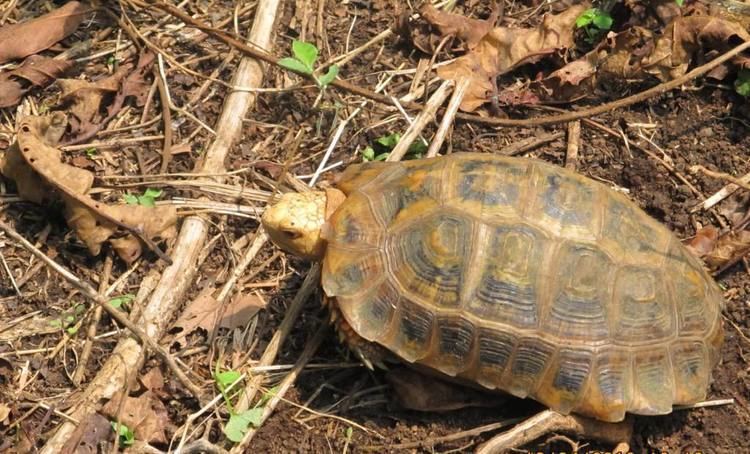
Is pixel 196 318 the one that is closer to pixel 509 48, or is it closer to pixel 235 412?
pixel 235 412

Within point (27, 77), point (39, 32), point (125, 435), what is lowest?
point (125, 435)

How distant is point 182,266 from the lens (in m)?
3.68

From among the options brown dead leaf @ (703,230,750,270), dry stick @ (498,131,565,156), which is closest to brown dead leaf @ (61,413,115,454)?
dry stick @ (498,131,565,156)

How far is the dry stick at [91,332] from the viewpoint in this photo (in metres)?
3.43

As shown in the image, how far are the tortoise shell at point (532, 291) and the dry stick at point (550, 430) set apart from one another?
72 mm

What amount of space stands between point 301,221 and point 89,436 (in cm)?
123

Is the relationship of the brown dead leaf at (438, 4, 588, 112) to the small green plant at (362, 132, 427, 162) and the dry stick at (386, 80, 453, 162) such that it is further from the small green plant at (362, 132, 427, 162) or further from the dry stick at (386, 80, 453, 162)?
the small green plant at (362, 132, 427, 162)

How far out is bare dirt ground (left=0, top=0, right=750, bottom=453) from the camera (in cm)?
330

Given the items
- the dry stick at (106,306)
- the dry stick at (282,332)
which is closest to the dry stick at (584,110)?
the dry stick at (282,332)

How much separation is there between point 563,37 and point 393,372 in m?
2.05

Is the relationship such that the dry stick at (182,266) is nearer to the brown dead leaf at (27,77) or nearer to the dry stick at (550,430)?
the brown dead leaf at (27,77)

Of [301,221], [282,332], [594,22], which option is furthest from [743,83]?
[282,332]

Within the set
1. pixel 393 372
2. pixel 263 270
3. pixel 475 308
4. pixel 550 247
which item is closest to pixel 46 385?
pixel 263 270

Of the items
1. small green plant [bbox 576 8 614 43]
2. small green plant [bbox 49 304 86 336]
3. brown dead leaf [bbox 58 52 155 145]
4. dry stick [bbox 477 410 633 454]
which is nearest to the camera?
dry stick [bbox 477 410 633 454]
